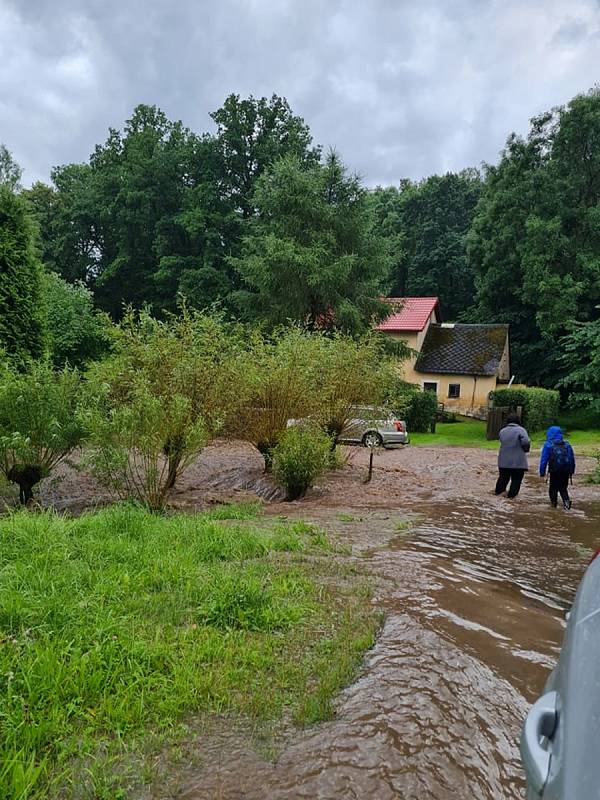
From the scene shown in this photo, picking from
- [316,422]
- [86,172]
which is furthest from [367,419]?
[86,172]

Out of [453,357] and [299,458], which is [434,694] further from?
[453,357]

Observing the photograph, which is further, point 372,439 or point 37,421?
point 372,439

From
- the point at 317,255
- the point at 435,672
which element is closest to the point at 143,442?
the point at 435,672

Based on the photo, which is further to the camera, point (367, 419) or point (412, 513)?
point (367, 419)

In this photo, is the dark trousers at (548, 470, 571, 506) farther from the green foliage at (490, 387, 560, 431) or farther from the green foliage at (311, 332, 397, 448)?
the green foliage at (490, 387, 560, 431)

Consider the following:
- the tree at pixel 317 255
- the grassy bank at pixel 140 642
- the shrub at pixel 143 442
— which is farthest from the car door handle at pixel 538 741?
the tree at pixel 317 255

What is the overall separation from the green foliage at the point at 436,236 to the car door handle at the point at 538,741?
46.2 metres

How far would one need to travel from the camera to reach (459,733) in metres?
2.95

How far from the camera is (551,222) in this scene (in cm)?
3209

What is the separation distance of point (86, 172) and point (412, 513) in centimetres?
4570

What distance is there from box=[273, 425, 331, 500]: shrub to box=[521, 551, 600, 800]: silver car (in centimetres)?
890

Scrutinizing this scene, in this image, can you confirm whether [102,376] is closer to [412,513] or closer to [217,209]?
[412,513]

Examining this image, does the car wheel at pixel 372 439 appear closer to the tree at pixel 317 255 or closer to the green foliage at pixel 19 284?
the tree at pixel 317 255

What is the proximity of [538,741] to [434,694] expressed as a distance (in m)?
2.03
